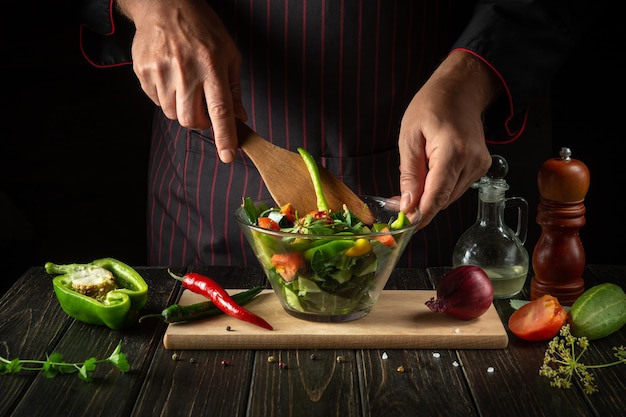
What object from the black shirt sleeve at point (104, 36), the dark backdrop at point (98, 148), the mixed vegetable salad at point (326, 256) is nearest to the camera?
the mixed vegetable salad at point (326, 256)

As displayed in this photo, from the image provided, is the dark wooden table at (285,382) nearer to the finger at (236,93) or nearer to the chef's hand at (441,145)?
the chef's hand at (441,145)

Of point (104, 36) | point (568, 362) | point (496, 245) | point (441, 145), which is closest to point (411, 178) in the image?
point (441, 145)

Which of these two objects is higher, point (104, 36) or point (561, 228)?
point (104, 36)

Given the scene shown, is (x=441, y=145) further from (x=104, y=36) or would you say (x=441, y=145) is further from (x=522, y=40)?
(x=104, y=36)

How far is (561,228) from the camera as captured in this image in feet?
4.59

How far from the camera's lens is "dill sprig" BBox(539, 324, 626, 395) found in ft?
3.74

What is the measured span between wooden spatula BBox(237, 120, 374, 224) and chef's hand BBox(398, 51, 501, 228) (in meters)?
0.11

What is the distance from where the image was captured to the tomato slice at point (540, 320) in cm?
126

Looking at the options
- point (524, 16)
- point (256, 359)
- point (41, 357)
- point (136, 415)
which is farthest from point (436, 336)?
point (524, 16)

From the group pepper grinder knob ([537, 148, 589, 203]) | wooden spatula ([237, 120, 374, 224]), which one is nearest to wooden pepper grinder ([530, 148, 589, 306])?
pepper grinder knob ([537, 148, 589, 203])

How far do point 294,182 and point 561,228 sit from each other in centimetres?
48

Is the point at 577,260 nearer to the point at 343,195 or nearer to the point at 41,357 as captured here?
the point at 343,195

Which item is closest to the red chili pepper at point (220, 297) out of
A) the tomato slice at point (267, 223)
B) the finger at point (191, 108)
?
the tomato slice at point (267, 223)

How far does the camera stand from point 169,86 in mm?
1441
